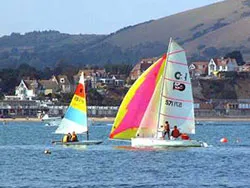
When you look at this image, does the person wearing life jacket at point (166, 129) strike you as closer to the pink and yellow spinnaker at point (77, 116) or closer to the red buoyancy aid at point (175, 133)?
the red buoyancy aid at point (175, 133)

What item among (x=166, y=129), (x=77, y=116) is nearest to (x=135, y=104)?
(x=166, y=129)

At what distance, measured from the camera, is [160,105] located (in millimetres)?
59719

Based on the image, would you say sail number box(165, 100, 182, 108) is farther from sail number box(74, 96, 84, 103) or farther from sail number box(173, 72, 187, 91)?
sail number box(74, 96, 84, 103)

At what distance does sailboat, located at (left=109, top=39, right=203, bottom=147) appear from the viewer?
59.6 m

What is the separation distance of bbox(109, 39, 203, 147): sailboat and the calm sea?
1.06 m

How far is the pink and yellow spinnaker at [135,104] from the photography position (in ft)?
202

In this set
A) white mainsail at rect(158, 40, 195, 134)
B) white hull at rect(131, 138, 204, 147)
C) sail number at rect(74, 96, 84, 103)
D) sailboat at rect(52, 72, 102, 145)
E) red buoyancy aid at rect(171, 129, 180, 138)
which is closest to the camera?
white hull at rect(131, 138, 204, 147)

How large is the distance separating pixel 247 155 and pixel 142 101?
6997 millimetres

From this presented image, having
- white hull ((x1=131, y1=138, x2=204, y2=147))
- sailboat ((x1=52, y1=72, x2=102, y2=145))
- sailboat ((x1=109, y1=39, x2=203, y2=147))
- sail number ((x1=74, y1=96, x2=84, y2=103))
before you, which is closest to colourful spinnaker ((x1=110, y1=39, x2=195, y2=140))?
sailboat ((x1=109, y1=39, x2=203, y2=147))

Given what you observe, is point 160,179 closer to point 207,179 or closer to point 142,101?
point 207,179

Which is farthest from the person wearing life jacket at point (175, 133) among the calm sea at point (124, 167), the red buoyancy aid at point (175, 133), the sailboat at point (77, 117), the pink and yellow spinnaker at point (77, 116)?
the pink and yellow spinnaker at point (77, 116)

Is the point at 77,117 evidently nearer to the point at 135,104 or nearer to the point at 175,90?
the point at 135,104

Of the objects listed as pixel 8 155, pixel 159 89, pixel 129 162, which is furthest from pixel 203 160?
pixel 8 155

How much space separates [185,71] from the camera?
6003 centimetres
